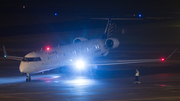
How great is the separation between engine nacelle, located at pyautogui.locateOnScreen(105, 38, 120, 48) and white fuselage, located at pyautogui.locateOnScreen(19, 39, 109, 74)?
0.51 m

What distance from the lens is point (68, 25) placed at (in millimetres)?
56031

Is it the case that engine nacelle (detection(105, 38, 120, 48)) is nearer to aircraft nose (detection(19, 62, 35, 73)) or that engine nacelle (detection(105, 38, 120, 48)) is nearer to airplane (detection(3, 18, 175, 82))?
airplane (detection(3, 18, 175, 82))

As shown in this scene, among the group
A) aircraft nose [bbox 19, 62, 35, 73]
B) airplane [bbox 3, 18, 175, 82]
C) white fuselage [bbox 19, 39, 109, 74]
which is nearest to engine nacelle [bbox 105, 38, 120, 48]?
airplane [bbox 3, 18, 175, 82]

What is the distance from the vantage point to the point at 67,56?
2561cm

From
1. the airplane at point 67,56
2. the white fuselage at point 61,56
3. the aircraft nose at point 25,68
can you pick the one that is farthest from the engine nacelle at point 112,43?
the aircraft nose at point 25,68

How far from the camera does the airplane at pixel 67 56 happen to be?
21.4 meters

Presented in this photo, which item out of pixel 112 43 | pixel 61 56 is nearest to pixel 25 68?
pixel 61 56

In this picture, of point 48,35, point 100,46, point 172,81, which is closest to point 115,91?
point 172,81

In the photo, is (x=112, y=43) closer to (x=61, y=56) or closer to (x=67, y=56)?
(x=67, y=56)

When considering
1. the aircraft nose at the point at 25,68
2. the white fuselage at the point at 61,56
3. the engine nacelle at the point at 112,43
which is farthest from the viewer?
the engine nacelle at the point at 112,43

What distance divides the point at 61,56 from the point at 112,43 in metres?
7.81

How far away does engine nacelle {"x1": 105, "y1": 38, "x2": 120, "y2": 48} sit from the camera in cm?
3053

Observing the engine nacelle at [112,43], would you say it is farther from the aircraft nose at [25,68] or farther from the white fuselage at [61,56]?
the aircraft nose at [25,68]

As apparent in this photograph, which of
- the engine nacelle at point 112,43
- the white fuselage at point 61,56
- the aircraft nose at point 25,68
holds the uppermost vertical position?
the engine nacelle at point 112,43
